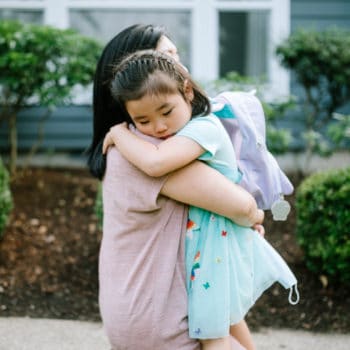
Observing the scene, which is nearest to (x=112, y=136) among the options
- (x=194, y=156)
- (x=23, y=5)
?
(x=194, y=156)

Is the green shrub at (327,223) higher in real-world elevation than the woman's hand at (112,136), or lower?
lower

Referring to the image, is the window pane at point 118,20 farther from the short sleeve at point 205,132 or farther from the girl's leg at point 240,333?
the short sleeve at point 205,132

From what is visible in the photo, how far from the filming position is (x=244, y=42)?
8422 mm

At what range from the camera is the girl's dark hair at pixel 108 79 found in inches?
95.5

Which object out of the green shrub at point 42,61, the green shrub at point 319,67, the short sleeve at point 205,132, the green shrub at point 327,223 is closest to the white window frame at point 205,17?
the green shrub at point 319,67

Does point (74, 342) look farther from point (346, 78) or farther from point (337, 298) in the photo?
point (346, 78)

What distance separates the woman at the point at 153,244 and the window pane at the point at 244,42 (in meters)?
6.32

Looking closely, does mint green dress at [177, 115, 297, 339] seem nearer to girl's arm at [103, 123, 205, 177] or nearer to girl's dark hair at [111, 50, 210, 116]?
girl's arm at [103, 123, 205, 177]

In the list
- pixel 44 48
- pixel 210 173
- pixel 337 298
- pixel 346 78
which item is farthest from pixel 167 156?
pixel 346 78

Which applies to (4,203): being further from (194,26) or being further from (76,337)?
(194,26)

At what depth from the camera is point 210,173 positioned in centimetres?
220

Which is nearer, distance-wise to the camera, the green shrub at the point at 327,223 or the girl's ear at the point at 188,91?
the girl's ear at the point at 188,91

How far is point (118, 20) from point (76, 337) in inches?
194

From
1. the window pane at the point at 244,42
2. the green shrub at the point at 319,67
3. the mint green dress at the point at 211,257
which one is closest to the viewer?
the mint green dress at the point at 211,257
